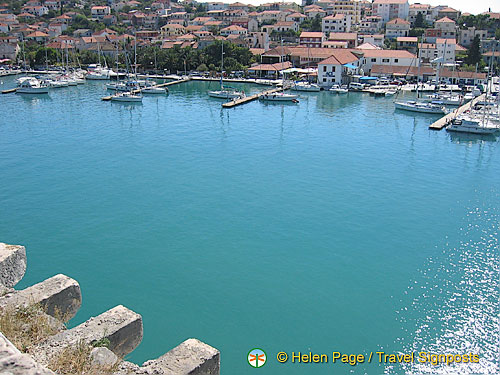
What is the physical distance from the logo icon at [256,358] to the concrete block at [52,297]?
8406 millimetres

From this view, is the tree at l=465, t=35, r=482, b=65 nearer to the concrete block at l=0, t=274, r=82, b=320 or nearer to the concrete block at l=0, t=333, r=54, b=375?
the concrete block at l=0, t=274, r=82, b=320

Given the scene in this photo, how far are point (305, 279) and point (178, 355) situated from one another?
503 inches

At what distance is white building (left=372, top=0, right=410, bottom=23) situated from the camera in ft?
438

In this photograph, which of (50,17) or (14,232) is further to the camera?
(50,17)

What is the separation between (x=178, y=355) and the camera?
5.73 meters

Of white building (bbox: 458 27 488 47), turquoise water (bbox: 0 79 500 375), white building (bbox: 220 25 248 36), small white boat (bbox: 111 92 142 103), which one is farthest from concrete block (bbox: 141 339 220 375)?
white building (bbox: 458 27 488 47)

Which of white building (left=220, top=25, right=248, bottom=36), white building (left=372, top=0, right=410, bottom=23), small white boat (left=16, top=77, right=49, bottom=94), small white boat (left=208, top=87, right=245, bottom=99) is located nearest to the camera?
small white boat (left=208, top=87, right=245, bottom=99)

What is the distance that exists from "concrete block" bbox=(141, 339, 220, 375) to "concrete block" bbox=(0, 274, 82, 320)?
5.10 feet

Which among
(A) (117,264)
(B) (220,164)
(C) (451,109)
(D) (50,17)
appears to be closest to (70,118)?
(B) (220,164)

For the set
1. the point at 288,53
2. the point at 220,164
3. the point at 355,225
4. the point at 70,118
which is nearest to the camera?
the point at 355,225

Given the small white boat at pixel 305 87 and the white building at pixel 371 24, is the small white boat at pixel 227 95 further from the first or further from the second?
the white building at pixel 371 24

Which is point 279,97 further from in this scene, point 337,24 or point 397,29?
point 397,29

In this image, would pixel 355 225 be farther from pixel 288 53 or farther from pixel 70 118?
pixel 288 53

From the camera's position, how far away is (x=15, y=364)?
380 cm
